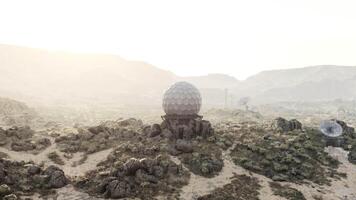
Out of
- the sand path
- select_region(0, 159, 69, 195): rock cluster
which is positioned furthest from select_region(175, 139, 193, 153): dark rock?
select_region(0, 159, 69, 195): rock cluster

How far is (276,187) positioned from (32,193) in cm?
2526

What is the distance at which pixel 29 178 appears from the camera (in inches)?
1658

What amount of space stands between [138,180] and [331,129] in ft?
102

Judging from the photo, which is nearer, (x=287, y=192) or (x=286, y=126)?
(x=287, y=192)

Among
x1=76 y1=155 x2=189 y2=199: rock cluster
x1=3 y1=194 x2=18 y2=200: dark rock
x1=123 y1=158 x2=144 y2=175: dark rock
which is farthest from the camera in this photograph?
x1=123 y1=158 x2=144 y2=175: dark rock

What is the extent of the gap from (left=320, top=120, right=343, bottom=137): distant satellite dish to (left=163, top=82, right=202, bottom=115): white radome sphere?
747 inches

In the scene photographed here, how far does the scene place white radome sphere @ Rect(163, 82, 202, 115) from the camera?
5488 centimetres

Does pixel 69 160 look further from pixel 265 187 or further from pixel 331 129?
pixel 331 129

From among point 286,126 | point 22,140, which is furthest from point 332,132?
point 22,140

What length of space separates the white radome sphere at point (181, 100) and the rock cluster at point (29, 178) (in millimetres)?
18319

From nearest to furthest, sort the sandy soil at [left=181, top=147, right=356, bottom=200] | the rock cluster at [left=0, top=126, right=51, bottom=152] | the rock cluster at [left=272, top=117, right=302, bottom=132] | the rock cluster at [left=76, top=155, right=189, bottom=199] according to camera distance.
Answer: the rock cluster at [left=76, top=155, right=189, bottom=199]
the sandy soil at [left=181, top=147, right=356, bottom=200]
the rock cluster at [left=0, top=126, right=51, bottom=152]
the rock cluster at [left=272, top=117, right=302, bottom=132]

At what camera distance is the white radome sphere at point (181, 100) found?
54875 millimetres

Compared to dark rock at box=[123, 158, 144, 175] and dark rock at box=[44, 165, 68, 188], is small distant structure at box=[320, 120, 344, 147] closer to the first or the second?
dark rock at box=[123, 158, 144, 175]

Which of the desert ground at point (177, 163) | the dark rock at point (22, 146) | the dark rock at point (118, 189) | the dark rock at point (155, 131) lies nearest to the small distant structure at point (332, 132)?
the desert ground at point (177, 163)
